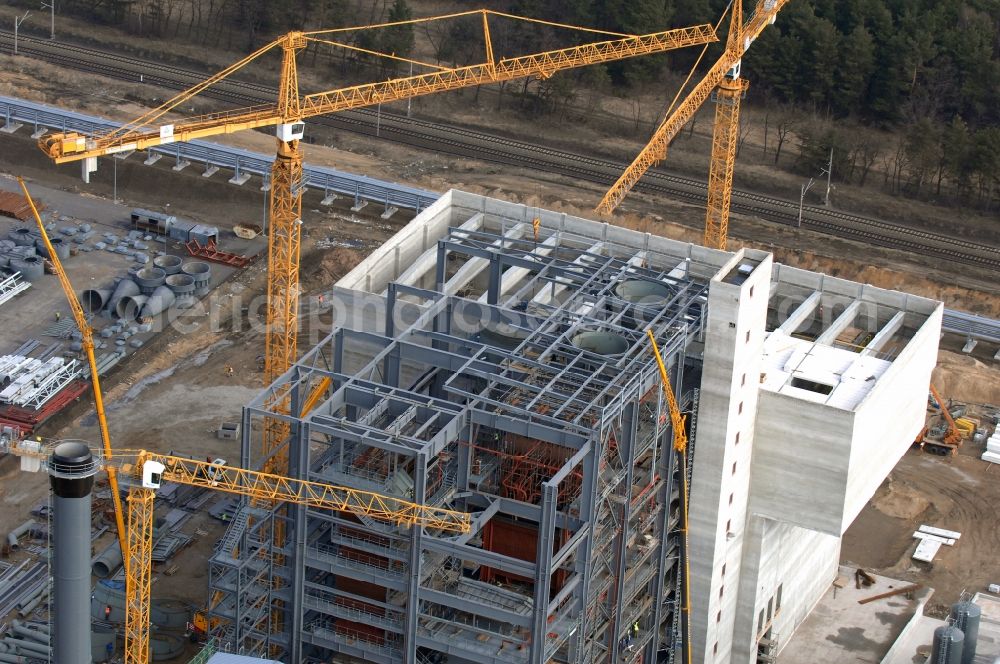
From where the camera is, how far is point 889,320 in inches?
4911

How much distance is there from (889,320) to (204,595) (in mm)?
43588

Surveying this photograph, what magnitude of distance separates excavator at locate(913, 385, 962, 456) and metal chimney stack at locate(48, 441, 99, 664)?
66847 mm

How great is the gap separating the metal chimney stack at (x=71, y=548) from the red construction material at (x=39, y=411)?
135 ft

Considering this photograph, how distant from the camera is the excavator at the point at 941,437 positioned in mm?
143750

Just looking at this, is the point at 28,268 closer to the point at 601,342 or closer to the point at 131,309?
the point at 131,309

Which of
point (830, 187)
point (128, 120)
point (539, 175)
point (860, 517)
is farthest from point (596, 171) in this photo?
Result: point (860, 517)

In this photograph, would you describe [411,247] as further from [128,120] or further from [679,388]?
[128,120]

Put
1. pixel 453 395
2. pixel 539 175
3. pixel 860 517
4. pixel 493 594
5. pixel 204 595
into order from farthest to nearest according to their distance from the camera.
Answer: pixel 539 175 → pixel 860 517 → pixel 204 595 → pixel 453 395 → pixel 493 594

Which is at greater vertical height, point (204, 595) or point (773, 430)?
point (773, 430)

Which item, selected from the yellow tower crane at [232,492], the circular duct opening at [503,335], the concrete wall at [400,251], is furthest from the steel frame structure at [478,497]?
the concrete wall at [400,251]

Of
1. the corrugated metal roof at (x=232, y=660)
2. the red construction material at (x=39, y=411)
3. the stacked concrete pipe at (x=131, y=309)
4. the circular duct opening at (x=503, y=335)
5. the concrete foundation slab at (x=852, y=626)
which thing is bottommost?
the concrete foundation slab at (x=852, y=626)

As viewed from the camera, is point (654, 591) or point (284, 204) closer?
point (654, 591)

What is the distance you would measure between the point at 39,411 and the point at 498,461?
150ft

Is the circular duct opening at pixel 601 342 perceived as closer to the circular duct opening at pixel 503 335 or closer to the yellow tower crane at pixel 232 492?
the circular duct opening at pixel 503 335
